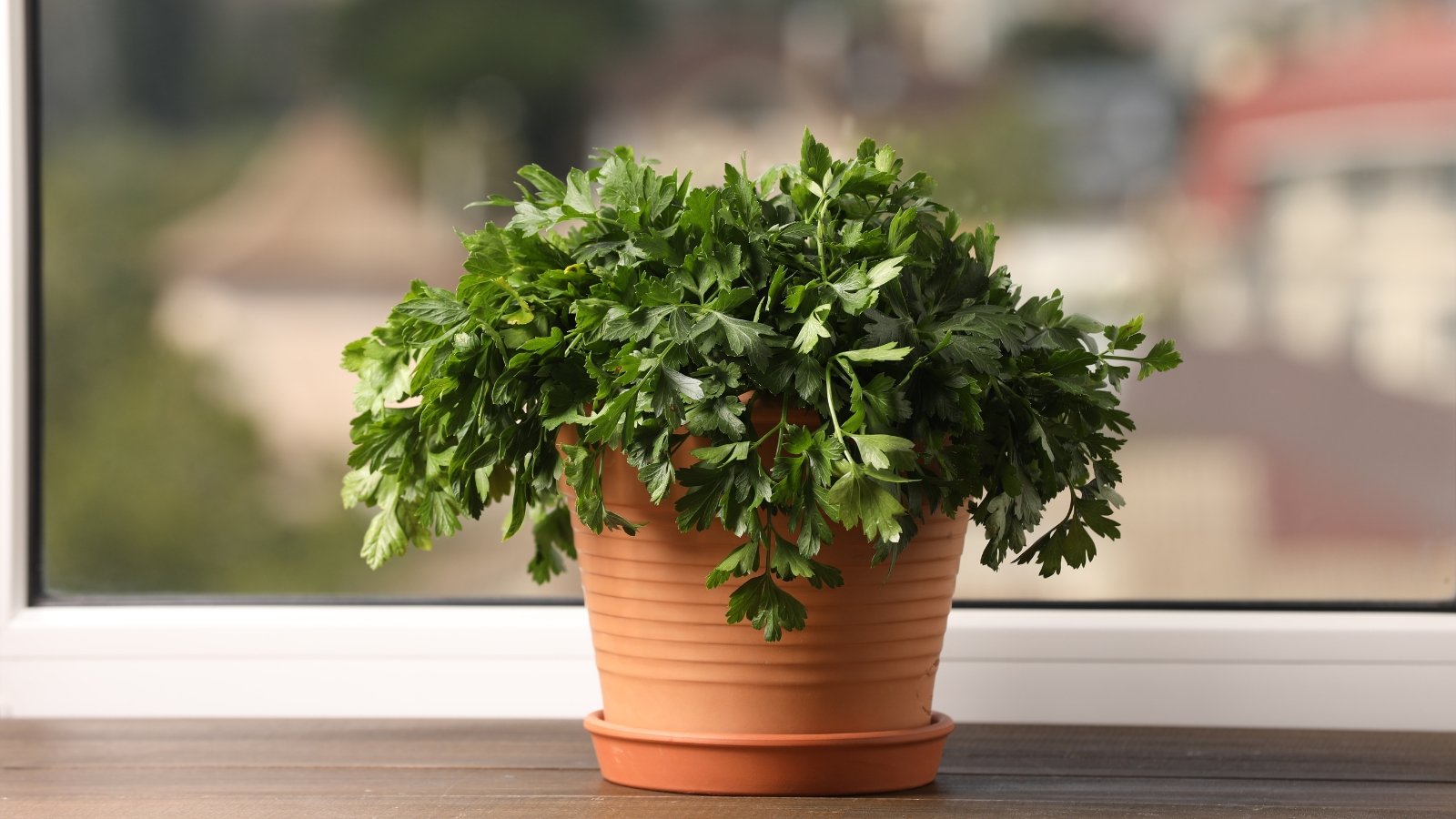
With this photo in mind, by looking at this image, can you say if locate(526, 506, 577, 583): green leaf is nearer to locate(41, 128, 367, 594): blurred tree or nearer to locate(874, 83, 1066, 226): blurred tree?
locate(41, 128, 367, 594): blurred tree

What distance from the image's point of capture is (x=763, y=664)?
77 cm

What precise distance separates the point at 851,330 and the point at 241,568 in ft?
2.64

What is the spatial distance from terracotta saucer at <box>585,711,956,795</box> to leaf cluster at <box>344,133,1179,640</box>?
80 millimetres

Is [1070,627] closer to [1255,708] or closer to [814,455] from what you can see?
[1255,708]

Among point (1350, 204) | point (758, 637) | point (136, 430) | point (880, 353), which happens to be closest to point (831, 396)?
point (880, 353)

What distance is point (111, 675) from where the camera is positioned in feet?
3.73

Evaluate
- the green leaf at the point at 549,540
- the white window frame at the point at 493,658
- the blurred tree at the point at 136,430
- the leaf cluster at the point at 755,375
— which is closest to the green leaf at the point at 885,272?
the leaf cluster at the point at 755,375

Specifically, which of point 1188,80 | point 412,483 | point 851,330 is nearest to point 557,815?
point 412,483

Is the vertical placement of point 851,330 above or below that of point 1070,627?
above

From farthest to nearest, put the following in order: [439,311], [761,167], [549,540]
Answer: [761,167] < [549,540] < [439,311]

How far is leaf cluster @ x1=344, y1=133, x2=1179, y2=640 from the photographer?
715mm

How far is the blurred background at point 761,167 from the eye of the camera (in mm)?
1224

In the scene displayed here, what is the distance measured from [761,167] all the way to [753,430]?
0.55 m

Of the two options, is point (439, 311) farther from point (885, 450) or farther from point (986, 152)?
point (986, 152)
